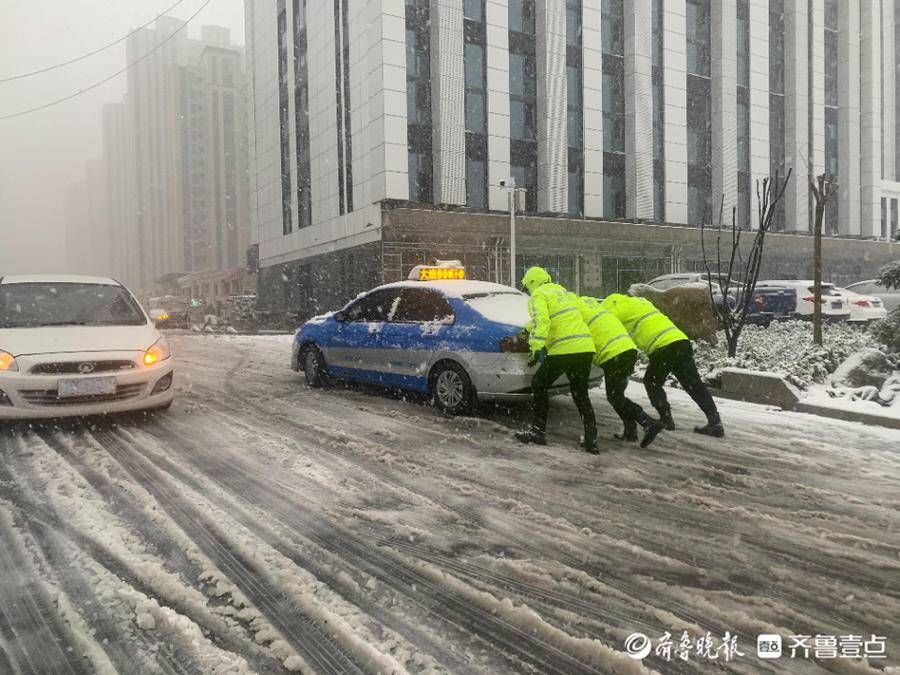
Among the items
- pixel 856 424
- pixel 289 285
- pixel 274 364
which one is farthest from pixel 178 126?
pixel 856 424

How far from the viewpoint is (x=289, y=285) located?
33.2 meters

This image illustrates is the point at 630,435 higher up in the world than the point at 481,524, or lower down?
higher up

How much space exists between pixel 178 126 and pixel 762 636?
116514 millimetres

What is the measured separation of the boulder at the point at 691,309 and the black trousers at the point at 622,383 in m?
5.24

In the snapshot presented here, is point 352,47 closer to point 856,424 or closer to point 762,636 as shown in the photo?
point 856,424

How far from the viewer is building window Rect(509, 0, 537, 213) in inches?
1090

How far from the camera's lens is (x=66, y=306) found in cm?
669

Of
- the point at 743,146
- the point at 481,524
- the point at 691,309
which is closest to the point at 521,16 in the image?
the point at 743,146

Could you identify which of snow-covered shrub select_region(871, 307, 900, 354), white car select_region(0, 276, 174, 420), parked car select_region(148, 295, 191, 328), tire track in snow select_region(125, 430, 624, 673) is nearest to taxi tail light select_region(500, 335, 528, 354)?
tire track in snow select_region(125, 430, 624, 673)

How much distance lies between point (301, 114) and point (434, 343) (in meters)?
28.7

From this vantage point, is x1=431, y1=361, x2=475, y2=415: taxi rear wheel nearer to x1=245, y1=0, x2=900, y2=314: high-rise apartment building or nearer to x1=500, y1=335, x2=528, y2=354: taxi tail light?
x1=500, y1=335, x2=528, y2=354: taxi tail light

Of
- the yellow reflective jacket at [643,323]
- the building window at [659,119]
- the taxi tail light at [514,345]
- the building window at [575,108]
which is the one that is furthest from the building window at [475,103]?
the yellow reflective jacket at [643,323]

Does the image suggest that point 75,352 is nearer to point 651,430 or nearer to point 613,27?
point 651,430

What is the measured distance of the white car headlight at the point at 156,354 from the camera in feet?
20.3
